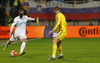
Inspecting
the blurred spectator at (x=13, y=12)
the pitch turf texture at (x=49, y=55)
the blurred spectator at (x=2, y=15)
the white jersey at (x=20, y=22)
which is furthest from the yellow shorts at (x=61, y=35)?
the blurred spectator at (x=2, y=15)

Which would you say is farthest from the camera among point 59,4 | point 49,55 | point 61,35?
point 59,4

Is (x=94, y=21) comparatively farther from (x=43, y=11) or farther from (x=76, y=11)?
(x=43, y=11)

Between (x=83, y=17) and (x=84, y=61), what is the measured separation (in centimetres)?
2037

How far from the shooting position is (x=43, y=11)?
31109mm

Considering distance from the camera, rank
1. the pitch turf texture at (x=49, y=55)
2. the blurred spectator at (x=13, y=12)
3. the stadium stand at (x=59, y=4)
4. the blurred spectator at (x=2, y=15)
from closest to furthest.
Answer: the pitch turf texture at (x=49, y=55)
the stadium stand at (x=59, y=4)
the blurred spectator at (x=13, y=12)
the blurred spectator at (x=2, y=15)

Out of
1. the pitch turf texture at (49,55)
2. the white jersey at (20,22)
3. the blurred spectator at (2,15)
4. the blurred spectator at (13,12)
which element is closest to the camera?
the pitch turf texture at (49,55)

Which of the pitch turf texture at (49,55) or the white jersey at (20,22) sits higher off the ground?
the white jersey at (20,22)

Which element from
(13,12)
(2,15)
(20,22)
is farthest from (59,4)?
(20,22)

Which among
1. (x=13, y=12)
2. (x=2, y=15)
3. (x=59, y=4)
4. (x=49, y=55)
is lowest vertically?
(x=49, y=55)

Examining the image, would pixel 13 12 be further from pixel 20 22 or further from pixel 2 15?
pixel 20 22

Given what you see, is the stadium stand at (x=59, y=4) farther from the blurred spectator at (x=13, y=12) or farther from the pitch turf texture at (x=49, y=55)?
the pitch turf texture at (x=49, y=55)

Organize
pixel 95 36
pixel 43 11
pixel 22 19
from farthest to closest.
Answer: pixel 43 11, pixel 95 36, pixel 22 19

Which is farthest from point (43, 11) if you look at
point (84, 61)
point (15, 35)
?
point (84, 61)

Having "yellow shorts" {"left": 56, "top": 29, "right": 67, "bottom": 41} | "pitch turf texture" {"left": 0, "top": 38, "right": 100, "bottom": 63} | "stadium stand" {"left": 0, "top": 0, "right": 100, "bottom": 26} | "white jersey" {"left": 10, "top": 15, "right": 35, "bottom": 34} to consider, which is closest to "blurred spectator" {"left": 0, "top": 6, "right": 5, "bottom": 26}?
"stadium stand" {"left": 0, "top": 0, "right": 100, "bottom": 26}
